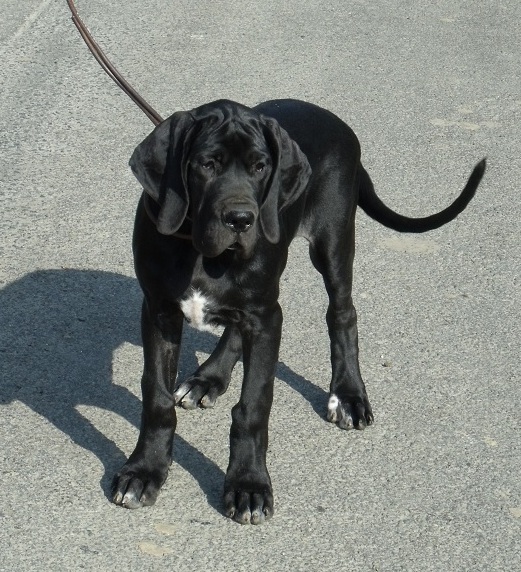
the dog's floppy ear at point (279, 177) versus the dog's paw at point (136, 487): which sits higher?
the dog's floppy ear at point (279, 177)

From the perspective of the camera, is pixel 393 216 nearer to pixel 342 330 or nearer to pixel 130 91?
pixel 342 330

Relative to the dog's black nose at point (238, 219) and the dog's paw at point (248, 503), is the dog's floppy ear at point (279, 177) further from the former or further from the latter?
the dog's paw at point (248, 503)

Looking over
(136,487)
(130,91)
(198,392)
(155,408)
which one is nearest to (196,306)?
(155,408)

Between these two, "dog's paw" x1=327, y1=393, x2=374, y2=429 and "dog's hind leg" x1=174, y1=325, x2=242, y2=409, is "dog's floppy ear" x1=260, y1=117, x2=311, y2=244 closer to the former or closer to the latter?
"dog's hind leg" x1=174, y1=325, x2=242, y2=409

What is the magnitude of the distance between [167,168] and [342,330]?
1391 millimetres

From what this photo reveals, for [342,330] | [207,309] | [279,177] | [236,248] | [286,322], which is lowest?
[286,322]

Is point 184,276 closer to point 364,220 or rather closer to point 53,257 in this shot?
point 53,257

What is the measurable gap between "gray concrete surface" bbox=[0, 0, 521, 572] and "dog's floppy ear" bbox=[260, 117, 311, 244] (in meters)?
1.02

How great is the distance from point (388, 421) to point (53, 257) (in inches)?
80.9

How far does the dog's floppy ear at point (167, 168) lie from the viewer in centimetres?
378

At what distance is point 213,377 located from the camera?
488 cm

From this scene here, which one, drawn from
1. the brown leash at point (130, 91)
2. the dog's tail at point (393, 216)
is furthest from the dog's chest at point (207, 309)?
the dog's tail at point (393, 216)

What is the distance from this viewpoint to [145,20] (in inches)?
379

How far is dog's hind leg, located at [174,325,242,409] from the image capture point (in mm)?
4805
